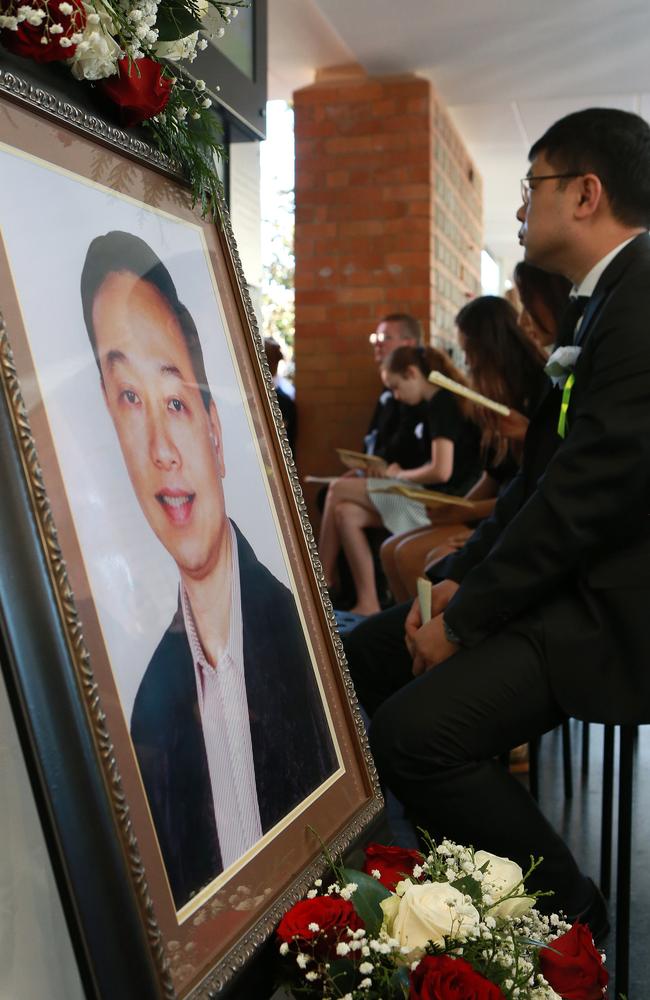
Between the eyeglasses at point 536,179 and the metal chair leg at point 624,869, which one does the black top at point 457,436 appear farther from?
the metal chair leg at point 624,869

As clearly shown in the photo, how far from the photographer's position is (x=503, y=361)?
325cm

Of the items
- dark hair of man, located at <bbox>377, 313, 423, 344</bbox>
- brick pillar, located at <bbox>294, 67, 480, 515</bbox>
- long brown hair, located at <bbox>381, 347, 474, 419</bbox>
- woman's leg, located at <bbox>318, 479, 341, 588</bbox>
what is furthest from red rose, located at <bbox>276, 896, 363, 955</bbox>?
brick pillar, located at <bbox>294, 67, 480, 515</bbox>

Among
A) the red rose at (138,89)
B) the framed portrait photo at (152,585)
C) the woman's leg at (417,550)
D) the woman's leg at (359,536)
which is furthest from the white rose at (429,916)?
the woman's leg at (359,536)

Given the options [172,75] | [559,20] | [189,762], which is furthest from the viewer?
[559,20]

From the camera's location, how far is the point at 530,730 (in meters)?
1.74

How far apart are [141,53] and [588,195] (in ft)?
3.56

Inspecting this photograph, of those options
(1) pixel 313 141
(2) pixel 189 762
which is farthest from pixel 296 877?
(1) pixel 313 141

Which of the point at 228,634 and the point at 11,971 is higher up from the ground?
the point at 228,634

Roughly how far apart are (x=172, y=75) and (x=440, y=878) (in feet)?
3.24

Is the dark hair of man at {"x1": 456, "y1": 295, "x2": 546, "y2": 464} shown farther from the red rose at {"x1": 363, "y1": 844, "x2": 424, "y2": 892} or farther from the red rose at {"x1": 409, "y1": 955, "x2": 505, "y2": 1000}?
the red rose at {"x1": 409, "y1": 955, "x2": 505, "y2": 1000}

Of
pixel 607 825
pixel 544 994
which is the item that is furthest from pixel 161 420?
pixel 607 825

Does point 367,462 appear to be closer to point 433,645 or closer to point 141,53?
point 433,645

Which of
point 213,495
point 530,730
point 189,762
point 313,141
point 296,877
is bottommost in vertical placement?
point 530,730

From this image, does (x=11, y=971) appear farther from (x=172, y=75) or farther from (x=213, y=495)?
(x=172, y=75)
